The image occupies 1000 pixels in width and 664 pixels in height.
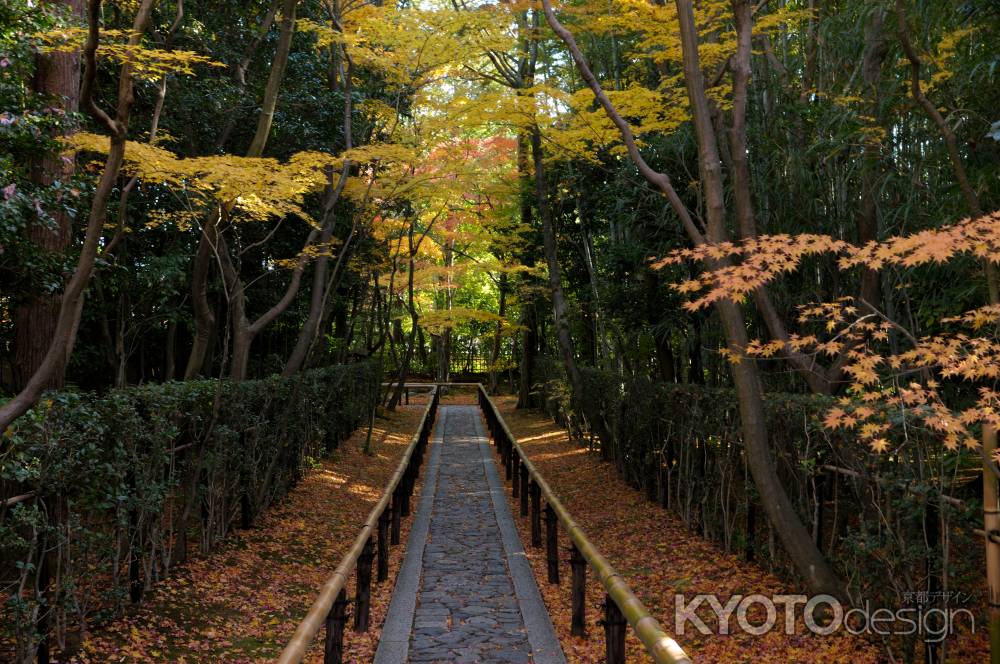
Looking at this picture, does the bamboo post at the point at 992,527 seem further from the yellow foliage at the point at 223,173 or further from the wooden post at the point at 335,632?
the yellow foliage at the point at 223,173

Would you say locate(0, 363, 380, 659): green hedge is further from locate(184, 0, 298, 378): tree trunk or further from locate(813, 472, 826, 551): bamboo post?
locate(813, 472, 826, 551): bamboo post

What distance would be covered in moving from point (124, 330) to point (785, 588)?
30.9ft

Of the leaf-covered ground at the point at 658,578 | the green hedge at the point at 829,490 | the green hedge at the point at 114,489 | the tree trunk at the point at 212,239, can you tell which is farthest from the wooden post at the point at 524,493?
the tree trunk at the point at 212,239

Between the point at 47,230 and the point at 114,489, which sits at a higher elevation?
Answer: the point at 47,230

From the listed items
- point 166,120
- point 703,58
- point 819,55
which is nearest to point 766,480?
point 703,58

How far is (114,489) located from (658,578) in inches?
172

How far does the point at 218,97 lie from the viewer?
10.5 metres

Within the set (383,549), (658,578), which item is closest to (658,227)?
(658,578)

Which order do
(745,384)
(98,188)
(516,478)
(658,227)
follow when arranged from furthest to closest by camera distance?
(658,227) < (516,478) < (745,384) < (98,188)

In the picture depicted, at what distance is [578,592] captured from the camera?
5215mm

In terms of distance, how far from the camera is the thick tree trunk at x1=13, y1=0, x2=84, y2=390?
6.79m

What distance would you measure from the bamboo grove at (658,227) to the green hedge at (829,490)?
24 mm

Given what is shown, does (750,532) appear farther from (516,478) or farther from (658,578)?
(516,478)

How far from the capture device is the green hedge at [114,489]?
3941 mm
